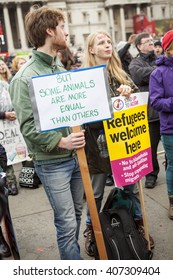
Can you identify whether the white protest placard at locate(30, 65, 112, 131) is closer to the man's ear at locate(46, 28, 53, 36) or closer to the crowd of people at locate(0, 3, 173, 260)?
the crowd of people at locate(0, 3, 173, 260)

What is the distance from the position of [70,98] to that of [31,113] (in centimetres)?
26

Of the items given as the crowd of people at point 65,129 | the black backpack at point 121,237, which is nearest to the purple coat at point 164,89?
the crowd of people at point 65,129

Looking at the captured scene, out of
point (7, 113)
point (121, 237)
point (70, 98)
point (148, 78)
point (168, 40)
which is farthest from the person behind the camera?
point (7, 113)

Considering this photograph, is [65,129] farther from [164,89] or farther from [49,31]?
[164,89]

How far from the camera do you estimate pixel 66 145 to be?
2.13 m

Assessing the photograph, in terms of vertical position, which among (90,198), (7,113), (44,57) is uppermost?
(44,57)

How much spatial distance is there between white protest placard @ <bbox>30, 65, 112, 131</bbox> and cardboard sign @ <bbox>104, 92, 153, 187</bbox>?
39 centimetres

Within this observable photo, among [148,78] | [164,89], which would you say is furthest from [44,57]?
[148,78]

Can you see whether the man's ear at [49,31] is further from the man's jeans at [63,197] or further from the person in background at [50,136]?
the man's jeans at [63,197]

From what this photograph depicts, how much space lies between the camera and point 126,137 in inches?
101

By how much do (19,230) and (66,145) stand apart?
1796mm

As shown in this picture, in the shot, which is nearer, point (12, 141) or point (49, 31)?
point (49, 31)
